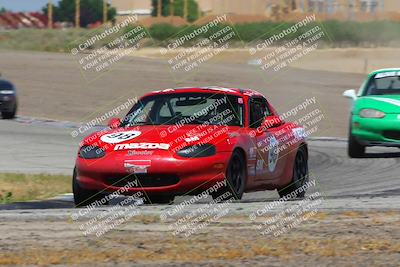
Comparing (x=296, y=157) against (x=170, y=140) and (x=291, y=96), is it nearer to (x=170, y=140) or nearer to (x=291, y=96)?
(x=170, y=140)

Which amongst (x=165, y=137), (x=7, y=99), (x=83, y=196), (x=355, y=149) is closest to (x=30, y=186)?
(x=83, y=196)

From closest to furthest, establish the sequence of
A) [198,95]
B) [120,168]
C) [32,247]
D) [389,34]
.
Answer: [32,247], [120,168], [198,95], [389,34]

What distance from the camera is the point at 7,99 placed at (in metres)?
24.5

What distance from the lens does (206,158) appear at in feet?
35.6

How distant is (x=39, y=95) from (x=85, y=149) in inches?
864

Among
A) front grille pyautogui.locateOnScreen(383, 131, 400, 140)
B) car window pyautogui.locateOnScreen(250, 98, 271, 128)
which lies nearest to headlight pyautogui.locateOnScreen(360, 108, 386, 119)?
front grille pyautogui.locateOnScreen(383, 131, 400, 140)

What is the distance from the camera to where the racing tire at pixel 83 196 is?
36.3ft

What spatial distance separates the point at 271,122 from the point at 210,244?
15.1 feet

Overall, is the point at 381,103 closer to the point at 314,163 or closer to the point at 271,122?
the point at 314,163

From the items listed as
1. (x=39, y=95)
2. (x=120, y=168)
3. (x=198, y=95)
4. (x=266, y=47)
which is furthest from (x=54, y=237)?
(x=266, y=47)

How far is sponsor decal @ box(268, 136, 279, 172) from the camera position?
39.6ft

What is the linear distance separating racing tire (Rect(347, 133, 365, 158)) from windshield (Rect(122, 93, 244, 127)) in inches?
215

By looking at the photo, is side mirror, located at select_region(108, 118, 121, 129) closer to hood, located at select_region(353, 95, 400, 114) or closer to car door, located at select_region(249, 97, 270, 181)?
car door, located at select_region(249, 97, 270, 181)

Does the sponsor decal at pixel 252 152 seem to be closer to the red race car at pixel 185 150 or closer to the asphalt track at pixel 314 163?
the red race car at pixel 185 150
